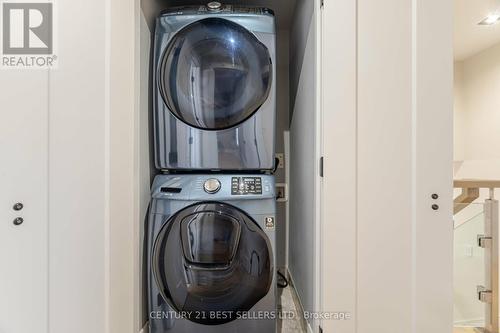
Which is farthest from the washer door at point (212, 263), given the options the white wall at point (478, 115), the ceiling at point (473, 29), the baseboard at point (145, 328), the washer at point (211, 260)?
the white wall at point (478, 115)

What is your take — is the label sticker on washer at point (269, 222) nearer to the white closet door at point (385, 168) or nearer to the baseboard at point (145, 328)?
the white closet door at point (385, 168)

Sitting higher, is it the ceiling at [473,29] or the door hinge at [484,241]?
the ceiling at [473,29]

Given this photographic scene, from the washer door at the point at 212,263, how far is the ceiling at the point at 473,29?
275cm

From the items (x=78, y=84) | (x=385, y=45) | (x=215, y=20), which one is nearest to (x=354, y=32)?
(x=385, y=45)

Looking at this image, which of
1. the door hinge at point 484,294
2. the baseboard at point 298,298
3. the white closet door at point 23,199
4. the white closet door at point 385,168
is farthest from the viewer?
the door hinge at point 484,294

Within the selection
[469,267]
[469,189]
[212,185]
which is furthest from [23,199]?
[469,267]

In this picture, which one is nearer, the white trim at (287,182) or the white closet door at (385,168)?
the white closet door at (385,168)

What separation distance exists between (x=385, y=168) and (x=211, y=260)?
0.95 meters

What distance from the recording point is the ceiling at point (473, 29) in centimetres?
230

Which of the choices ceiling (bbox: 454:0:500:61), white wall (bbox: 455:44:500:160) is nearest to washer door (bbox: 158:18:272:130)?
ceiling (bbox: 454:0:500:61)

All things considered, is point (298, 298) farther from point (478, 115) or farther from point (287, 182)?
point (478, 115)

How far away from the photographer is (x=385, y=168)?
1.15 metres

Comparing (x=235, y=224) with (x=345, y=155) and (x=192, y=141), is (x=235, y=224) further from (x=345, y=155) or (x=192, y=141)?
(x=345, y=155)

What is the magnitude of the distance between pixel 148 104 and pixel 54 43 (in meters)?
0.50
